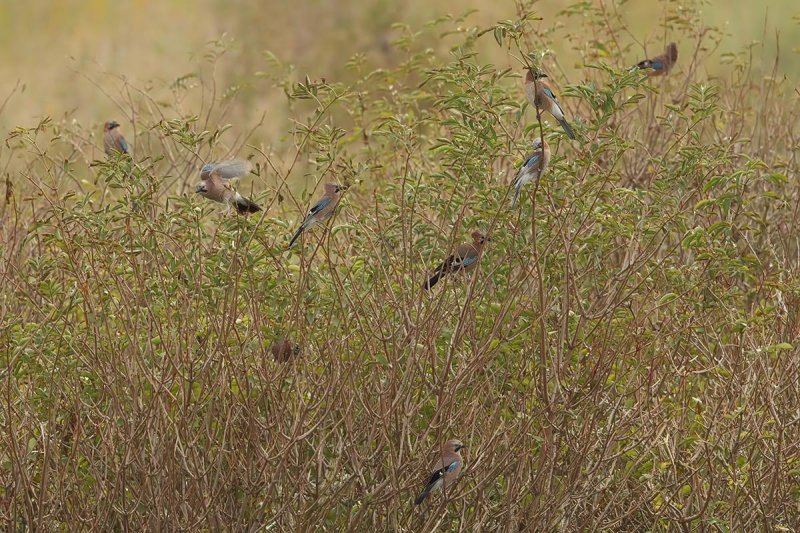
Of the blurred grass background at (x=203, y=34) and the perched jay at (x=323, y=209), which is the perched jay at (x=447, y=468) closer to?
the perched jay at (x=323, y=209)

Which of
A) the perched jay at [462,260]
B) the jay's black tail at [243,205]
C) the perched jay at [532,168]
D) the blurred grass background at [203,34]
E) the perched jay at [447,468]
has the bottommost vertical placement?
the blurred grass background at [203,34]

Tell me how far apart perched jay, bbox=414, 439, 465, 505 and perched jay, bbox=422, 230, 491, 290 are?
63 cm

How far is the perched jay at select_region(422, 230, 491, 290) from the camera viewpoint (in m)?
5.23

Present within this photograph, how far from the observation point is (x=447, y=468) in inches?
196

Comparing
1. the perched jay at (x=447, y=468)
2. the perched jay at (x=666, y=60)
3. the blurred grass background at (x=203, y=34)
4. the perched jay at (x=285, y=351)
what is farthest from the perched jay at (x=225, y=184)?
the blurred grass background at (x=203, y=34)

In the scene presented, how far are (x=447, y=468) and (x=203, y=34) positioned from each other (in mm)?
21585

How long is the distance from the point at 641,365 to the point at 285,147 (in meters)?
8.56

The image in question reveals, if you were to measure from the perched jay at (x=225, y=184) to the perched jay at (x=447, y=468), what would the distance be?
121cm

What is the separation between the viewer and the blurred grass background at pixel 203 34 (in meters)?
21.1

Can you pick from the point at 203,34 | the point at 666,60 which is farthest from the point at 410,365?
the point at 203,34

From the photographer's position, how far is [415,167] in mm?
8258

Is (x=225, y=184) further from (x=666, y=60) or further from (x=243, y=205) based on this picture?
(x=666, y=60)

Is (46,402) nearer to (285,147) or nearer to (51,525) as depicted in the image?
(51,525)

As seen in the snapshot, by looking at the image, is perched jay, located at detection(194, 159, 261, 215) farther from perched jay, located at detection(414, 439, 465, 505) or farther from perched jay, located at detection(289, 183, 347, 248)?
perched jay, located at detection(414, 439, 465, 505)
